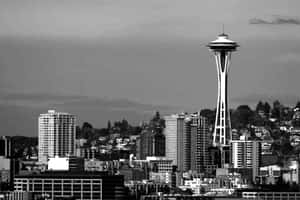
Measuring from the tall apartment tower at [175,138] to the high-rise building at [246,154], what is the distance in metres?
3.24

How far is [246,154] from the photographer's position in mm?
113750

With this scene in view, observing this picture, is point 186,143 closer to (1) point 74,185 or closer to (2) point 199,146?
(2) point 199,146

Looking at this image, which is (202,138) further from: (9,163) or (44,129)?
(9,163)

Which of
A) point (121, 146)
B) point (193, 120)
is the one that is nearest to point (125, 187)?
point (193, 120)

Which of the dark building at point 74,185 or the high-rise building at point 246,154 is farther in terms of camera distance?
the high-rise building at point 246,154

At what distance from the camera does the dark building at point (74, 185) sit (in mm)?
80450

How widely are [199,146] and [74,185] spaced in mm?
32782

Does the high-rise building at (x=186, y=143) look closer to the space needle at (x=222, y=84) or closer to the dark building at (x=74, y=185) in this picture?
the space needle at (x=222, y=84)

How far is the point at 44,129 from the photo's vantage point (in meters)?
114

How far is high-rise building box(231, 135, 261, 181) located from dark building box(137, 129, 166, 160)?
173 inches

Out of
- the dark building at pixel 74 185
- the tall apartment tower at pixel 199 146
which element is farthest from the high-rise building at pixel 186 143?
the dark building at pixel 74 185

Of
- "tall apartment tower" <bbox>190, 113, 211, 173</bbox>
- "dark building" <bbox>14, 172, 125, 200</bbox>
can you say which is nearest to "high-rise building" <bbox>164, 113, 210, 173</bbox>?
"tall apartment tower" <bbox>190, 113, 211, 173</bbox>

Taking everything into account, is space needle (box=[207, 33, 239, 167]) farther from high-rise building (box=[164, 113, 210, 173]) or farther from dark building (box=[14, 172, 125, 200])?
dark building (box=[14, 172, 125, 200])

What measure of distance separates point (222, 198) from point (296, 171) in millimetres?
20510
